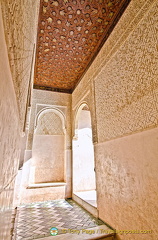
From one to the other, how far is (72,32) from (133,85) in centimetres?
164

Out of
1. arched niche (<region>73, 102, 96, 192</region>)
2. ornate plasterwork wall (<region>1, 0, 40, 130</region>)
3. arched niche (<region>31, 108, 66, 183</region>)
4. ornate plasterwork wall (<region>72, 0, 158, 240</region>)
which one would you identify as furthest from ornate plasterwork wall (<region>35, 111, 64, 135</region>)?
ornate plasterwork wall (<region>1, 0, 40, 130</region>)

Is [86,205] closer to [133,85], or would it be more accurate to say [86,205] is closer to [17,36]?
[133,85]

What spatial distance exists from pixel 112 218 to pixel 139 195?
2.41ft

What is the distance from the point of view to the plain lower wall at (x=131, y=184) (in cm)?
128

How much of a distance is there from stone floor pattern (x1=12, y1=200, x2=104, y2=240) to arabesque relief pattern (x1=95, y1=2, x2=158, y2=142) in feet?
4.60

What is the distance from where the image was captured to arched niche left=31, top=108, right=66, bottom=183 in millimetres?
3604

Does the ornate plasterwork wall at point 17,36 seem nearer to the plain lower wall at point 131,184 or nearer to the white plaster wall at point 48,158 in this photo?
the plain lower wall at point 131,184

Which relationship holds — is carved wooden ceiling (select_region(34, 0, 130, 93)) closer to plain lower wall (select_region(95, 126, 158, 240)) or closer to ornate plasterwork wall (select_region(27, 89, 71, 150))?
ornate plasterwork wall (select_region(27, 89, 71, 150))

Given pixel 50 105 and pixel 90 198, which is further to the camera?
pixel 50 105

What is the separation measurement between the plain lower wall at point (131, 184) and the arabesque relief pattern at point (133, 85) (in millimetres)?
170

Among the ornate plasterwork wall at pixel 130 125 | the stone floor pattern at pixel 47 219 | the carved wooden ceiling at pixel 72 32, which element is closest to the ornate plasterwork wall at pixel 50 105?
the carved wooden ceiling at pixel 72 32

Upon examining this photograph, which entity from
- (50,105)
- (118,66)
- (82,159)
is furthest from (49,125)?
(118,66)

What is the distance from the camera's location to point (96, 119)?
2.54 m

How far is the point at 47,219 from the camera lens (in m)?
2.21
